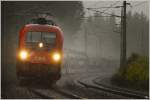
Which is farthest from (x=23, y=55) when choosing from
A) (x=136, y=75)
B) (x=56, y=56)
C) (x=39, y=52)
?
(x=136, y=75)

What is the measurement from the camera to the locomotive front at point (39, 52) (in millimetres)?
20234

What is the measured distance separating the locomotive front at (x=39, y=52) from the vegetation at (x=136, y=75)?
4453 millimetres

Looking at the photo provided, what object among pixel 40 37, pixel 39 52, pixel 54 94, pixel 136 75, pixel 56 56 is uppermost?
pixel 40 37

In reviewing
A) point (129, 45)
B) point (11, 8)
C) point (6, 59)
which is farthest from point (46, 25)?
point (129, 45)

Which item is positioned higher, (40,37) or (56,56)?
(40,37)

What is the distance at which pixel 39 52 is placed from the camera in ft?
66.5

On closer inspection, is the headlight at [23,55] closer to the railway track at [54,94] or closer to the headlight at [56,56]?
the headlight at [56,56]

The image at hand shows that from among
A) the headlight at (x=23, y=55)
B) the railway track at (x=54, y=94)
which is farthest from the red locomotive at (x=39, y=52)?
the railway track at (x=54, y=94)

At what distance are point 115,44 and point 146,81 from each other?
263 feet

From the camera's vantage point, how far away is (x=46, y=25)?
21.2 m

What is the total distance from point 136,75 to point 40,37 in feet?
19.7

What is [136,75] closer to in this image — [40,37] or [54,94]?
[40,37]

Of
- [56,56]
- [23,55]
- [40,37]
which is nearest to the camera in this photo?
[23,55]

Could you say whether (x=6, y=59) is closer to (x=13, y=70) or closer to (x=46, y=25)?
(x=13, y=70)
